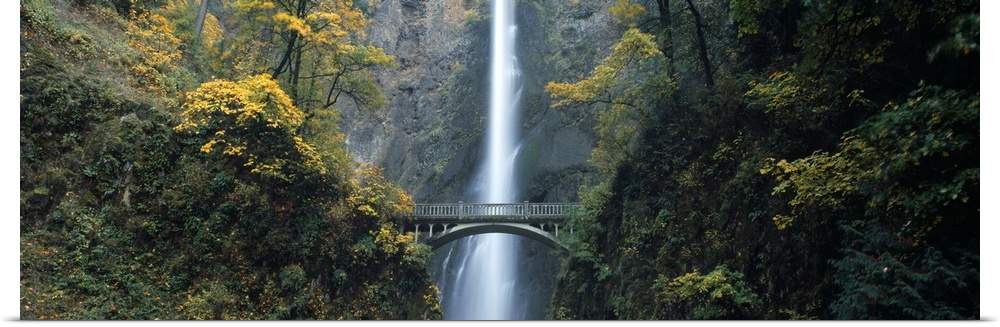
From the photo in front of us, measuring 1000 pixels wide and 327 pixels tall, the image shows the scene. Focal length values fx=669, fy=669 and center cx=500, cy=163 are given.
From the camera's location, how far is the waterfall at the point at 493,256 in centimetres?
2930

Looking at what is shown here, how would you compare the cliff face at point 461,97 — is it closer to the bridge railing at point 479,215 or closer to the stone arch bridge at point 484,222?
the bridge railing at point 479,215

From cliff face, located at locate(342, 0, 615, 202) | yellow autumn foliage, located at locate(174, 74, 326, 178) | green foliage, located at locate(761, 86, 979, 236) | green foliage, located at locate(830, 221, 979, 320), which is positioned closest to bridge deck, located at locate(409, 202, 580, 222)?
yellow autumn foliage, located at locate(174, 74, 326, 178)

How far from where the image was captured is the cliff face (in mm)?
31500

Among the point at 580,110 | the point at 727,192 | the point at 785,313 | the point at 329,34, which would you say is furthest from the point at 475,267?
the point at 785,313

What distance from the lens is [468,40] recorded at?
126 feet

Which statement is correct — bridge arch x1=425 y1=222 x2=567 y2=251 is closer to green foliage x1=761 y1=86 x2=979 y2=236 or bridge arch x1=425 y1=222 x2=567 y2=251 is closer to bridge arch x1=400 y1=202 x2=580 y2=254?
bridge arch x1=400 y1=202 x2=580 y2=254

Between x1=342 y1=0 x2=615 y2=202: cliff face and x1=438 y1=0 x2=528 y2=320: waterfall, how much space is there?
0.69 metres

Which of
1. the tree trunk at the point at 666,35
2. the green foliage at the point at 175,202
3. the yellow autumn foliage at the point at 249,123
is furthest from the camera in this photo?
the tree trunk at the point at 666,35

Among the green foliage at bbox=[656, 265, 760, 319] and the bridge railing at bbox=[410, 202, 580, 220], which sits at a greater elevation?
the bridge railing at bbox=[410, 202, 580, 220]

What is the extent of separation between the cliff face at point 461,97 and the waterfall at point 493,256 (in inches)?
27.3

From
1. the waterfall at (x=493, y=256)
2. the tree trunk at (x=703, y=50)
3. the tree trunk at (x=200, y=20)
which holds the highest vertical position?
the tree trunk at (x=200, y=20)

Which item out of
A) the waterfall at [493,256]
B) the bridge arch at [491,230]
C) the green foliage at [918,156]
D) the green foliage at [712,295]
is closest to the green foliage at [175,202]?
the bridge arch at [491,230]

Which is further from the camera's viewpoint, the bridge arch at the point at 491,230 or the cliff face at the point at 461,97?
the cliff face at the point at 461,97
